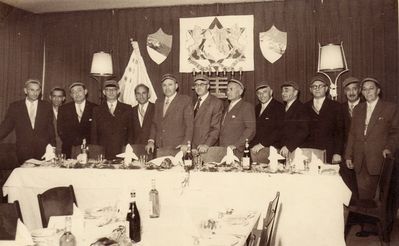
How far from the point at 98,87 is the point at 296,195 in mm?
4606

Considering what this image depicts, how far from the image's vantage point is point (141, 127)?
5.32 metres

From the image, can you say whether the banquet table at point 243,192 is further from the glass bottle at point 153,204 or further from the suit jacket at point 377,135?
the suit jacket at point 377,135

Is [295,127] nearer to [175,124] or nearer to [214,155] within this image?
[214,155]

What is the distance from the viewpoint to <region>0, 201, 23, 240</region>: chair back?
2400 millimetres

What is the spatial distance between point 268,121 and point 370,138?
3.75 ft

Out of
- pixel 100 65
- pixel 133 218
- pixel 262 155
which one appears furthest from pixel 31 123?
pixel 133 218

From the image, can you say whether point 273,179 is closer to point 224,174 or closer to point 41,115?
point 224,174

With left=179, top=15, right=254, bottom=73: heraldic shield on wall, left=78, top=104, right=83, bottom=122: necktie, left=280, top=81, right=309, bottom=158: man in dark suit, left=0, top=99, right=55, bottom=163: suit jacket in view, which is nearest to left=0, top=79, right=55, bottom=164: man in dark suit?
left=0, top=99, right=55, bottom=163: suit jacket

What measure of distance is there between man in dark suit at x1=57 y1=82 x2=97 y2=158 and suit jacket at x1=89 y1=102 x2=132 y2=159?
0.33 meters

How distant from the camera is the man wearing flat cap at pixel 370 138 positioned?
459cm

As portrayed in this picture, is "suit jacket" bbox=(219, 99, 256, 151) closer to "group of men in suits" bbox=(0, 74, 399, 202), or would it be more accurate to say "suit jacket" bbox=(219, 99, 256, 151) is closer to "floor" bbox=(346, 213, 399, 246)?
"group of men in suits" bbox=(0, 74, 399, 202)

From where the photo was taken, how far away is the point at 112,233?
2041 millimetres

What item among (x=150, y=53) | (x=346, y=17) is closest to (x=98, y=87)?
(x=150, y=53)

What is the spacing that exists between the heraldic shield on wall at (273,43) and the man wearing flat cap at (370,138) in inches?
70.1
